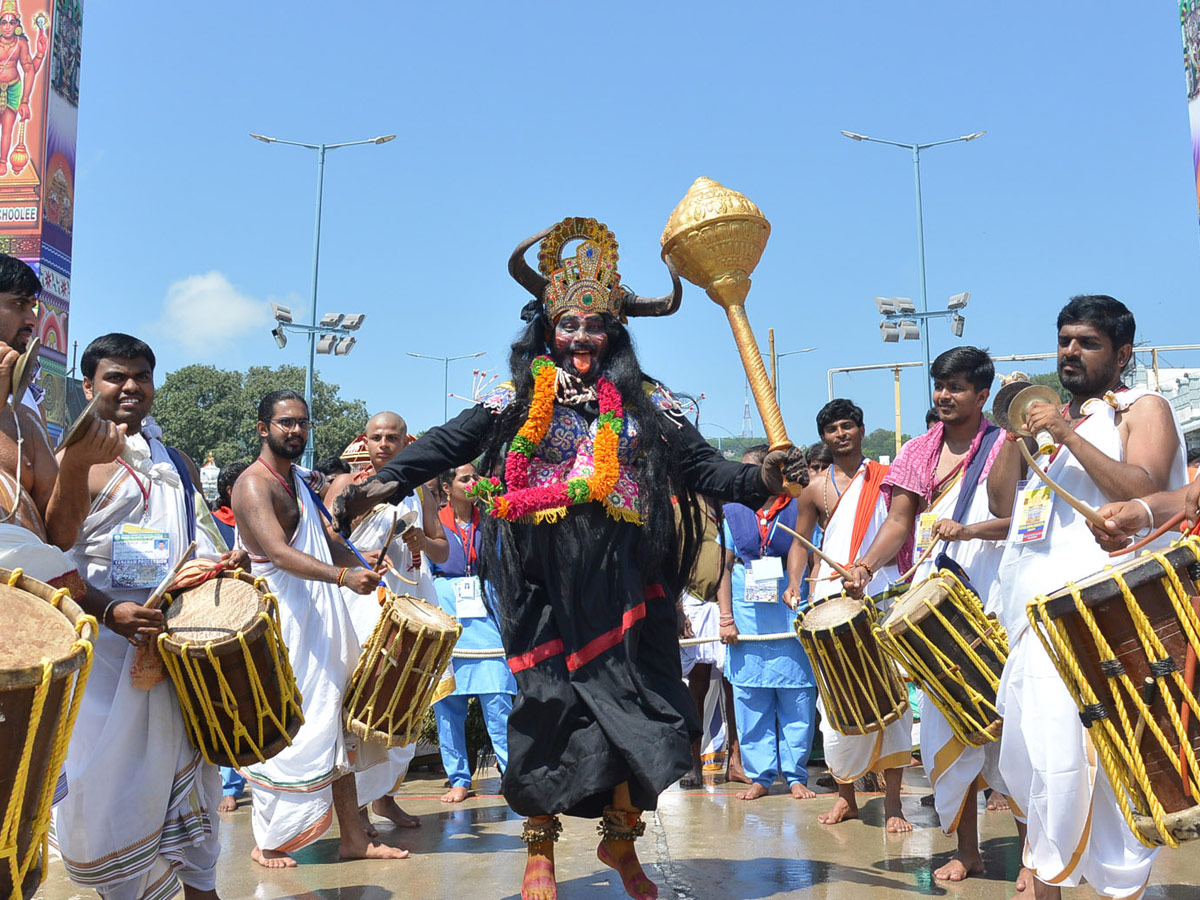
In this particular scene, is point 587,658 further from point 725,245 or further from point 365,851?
point 365,851

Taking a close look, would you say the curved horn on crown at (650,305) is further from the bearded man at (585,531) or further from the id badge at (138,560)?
the id badge at (138,560)

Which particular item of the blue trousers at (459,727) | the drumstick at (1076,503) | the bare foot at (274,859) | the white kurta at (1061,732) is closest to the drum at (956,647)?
the white kurta at (1061,732)

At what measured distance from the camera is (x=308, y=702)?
18.4ft

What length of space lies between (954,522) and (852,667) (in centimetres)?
96

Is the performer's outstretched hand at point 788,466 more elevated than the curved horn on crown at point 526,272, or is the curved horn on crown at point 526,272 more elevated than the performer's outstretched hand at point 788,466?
the curved horn on crown at point 526,272

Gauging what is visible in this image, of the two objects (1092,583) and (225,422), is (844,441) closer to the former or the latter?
(1092,583)

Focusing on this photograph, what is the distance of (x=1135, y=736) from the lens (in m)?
3.24

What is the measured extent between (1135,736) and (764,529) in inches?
203

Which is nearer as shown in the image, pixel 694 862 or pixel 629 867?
pixel 629 867

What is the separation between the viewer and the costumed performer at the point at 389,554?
20.0 feet

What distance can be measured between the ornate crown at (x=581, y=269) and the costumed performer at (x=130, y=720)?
173 centimetres

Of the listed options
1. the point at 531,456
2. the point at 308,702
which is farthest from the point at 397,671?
the point at 531,456

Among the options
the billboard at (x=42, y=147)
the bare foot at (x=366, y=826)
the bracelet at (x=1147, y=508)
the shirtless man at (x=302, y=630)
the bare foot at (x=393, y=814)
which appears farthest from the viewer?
the billboard at (x=42, y=147)

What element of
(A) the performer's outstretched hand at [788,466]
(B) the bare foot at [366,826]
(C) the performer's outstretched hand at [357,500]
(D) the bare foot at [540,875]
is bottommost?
(B) the bare foot at [366,826]
